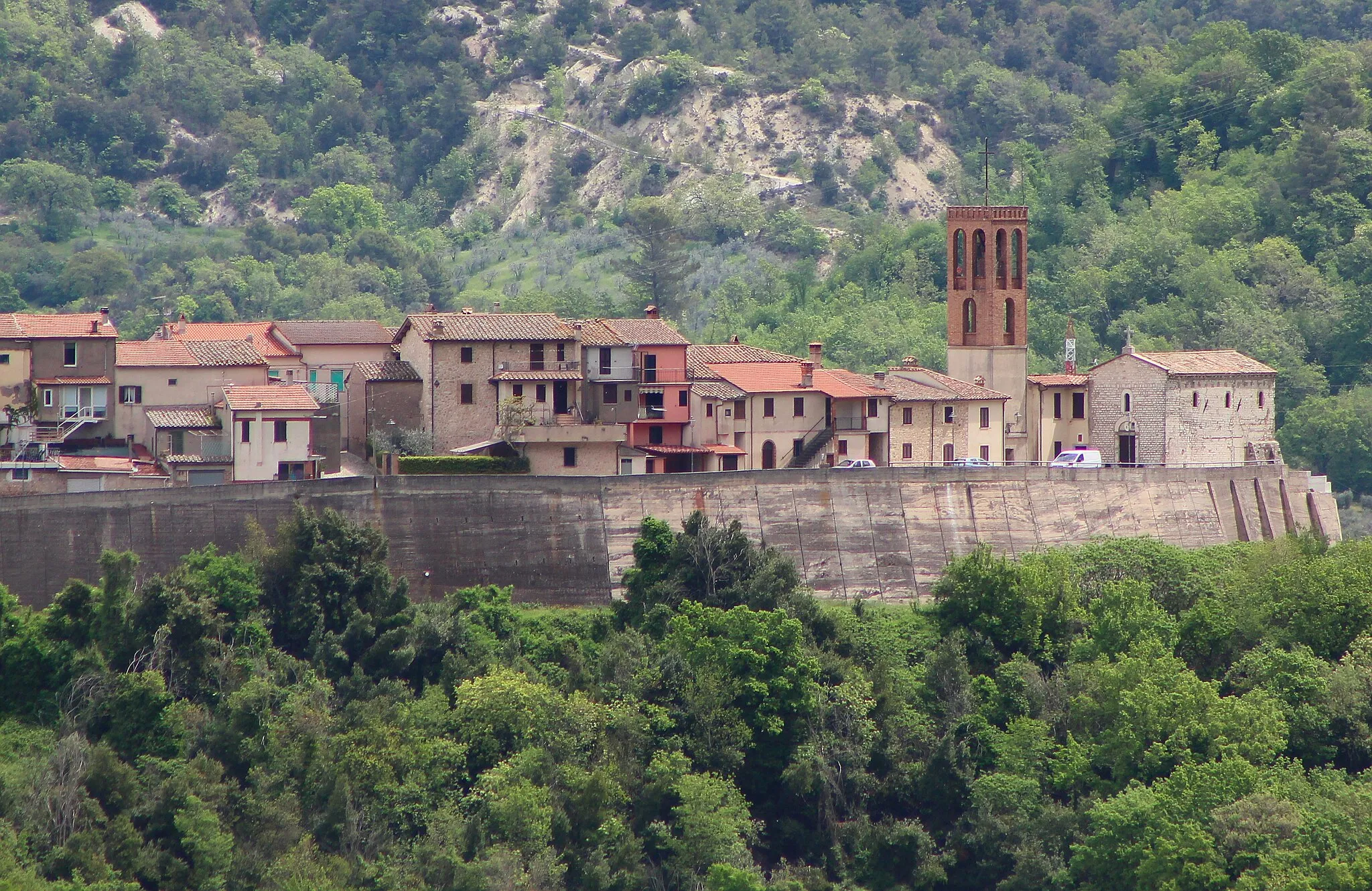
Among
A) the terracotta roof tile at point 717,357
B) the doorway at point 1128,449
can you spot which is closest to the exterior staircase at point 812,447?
the terracotta roof tile at point 717,357

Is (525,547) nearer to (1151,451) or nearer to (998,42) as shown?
(1151,451)

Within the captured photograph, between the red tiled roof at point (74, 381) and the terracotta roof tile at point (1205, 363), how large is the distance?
26.8 m

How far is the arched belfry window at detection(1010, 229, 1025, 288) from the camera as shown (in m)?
72.3

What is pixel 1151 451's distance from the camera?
69125 mm

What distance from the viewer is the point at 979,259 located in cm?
7256

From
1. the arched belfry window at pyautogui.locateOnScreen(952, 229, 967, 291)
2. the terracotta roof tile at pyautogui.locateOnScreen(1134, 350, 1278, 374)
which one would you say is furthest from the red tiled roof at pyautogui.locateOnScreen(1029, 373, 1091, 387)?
the arched belfry window at pyautogui.locateOnScreen(952, 229, 967, 291)

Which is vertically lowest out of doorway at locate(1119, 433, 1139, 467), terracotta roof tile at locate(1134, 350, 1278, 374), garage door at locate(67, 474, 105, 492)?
garage door at locate(67, 474, 105, 492)

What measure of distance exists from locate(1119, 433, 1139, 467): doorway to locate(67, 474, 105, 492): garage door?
1052 inches

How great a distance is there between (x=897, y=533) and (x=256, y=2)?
334ft

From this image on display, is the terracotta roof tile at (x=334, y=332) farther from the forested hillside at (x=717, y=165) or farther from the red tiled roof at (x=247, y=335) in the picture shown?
the forested hillside at (x=717, y=165)

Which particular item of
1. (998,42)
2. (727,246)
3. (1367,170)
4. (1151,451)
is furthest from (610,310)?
(998,42)

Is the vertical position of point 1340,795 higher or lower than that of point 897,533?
lower

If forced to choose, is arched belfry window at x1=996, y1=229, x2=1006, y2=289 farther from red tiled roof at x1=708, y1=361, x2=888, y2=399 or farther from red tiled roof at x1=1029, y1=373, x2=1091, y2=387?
red tiled roof at x1=708, y1=361, x2=888, y2=399

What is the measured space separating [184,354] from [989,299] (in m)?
22.2
